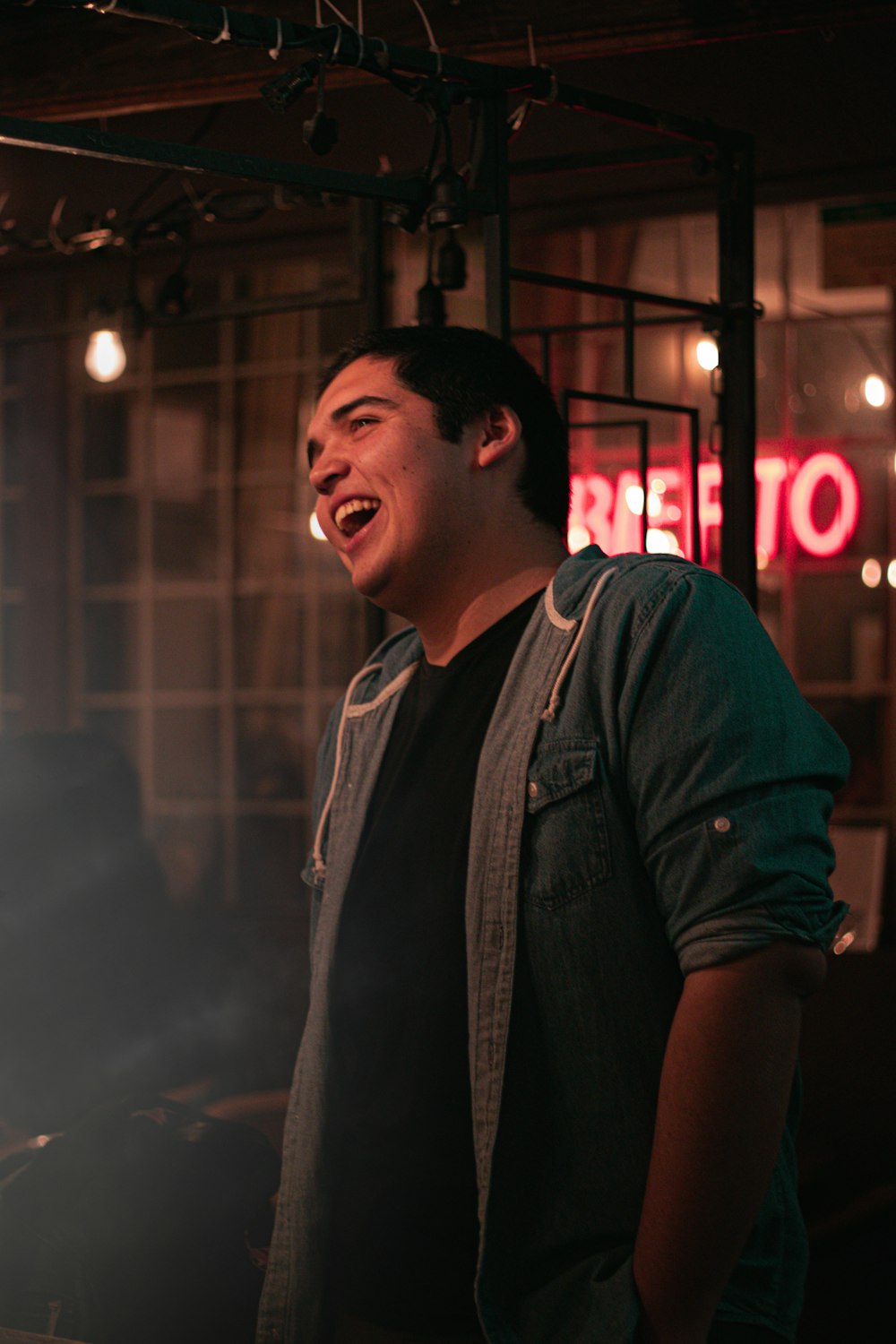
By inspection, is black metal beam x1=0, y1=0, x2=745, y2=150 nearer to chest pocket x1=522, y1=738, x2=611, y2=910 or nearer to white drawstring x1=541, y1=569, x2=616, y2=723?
white drawstring x1=541, y1=569, x2=616, y2=723

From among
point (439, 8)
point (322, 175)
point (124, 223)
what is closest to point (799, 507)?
point (124, 223)

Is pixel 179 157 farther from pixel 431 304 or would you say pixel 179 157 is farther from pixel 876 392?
pixel 876 392

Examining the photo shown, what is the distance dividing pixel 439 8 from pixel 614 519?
3.27 metres

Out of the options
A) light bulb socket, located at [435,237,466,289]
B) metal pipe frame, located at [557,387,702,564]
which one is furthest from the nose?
light bulb socket, located at [435,237,466,289]

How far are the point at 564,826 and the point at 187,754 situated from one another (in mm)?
5577

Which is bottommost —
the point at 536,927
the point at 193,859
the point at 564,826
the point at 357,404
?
the point at 193,859

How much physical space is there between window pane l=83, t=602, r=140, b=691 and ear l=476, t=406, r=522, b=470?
5.51m

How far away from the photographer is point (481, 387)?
1.54 m

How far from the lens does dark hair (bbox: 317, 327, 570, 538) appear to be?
152cm

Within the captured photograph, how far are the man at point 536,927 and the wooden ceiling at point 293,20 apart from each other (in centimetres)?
122

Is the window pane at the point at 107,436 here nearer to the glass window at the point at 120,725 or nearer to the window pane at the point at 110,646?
the window pane at the point at 110,646

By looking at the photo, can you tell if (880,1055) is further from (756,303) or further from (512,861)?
(512,861)

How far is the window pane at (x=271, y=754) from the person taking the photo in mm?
6359

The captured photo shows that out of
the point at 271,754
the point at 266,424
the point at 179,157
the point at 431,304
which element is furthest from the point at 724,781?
the point at 266,424
